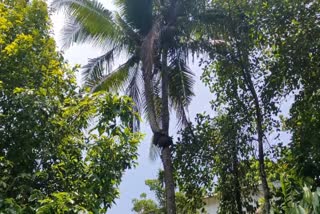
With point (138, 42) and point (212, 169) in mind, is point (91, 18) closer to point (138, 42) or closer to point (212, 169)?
point (138, 42)

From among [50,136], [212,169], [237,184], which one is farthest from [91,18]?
[50,136]

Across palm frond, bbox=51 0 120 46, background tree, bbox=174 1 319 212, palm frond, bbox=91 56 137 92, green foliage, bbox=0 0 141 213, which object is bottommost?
green foliage, bbox=0 0 141 213

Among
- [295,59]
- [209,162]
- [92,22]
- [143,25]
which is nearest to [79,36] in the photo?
[92,22]

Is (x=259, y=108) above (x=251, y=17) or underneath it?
underneath

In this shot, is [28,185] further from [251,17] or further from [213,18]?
[213,18]

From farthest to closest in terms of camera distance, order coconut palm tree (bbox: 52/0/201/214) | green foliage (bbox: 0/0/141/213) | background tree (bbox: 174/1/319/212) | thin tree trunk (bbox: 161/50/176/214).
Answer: coconut palm tree (bbox: 52/0/201/214) < thin tree trunk (bbox: 161/50/176/214) < background tree (bbox: 174/1/319/212) < green foliage (bbox: 0/0/141/213)

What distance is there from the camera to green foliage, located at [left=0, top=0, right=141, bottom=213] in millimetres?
5512

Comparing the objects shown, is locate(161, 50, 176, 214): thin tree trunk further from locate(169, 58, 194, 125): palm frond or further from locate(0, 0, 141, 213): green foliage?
locate(0, 0, 141, 213): green foliage

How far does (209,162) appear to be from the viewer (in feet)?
37.5

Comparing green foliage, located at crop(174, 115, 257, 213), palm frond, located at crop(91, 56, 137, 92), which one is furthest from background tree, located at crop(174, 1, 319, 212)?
palm frond, located at crop(91, 56, 137, 92)

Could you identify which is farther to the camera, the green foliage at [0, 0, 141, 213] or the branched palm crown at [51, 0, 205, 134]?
the branched palm crown at [51, 0, 205, 134]

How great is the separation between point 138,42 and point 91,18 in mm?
1416

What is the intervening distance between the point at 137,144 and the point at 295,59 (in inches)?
162

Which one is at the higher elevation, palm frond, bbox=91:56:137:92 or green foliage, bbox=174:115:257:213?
palm frond, bbox=91:56:137:92
